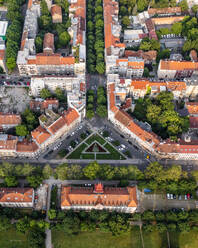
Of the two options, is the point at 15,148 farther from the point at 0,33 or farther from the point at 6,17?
the point at 6,17

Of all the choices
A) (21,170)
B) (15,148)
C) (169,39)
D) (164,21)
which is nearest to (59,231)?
(21,170)

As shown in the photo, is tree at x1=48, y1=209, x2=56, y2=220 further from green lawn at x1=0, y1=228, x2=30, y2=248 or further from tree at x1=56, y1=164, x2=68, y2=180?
tree at x1=56, y1=164, x2=68, y2=180

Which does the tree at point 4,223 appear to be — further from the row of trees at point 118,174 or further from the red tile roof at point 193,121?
the red tile roof at point 193,121

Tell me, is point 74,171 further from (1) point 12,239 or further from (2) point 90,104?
(2) point 90,104

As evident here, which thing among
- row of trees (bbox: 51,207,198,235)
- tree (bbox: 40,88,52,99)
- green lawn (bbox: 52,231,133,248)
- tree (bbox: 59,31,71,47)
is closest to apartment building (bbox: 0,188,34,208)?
row of trees (bbox: 51,207,198,235)

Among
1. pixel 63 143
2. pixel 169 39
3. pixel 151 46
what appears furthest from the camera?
pixel 169 39

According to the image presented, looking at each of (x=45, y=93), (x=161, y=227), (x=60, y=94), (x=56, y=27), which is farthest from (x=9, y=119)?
(x=161, y=227)

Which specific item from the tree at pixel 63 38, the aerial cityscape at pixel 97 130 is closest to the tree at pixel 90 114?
the aerial cityscape at pixel 97 130
